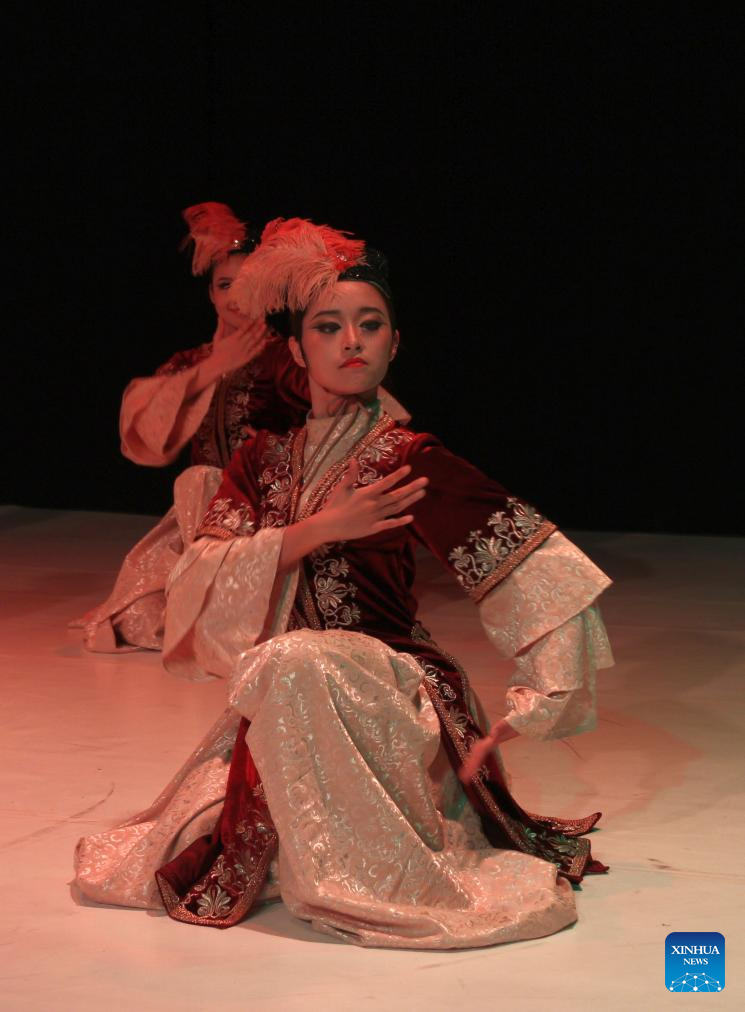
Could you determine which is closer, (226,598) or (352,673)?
(352,673)

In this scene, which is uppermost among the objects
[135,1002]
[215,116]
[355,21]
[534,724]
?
[355,21]

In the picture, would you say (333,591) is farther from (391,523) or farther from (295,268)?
(295,268)

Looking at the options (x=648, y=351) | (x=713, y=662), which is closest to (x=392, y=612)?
(x=713, y=662)

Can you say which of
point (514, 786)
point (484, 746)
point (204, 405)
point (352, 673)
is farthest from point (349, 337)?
point (204, 405)

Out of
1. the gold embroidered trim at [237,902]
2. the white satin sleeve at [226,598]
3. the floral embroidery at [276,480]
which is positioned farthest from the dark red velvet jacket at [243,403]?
the gold embroidered trim at [237,902]

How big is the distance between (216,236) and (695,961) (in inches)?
98.7

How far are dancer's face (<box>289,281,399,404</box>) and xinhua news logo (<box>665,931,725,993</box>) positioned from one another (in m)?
0.93

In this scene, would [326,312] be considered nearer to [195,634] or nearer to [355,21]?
[195,634]

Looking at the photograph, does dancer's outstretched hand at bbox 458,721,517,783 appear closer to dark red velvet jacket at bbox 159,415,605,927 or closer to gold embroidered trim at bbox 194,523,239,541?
dark red velvet jacket at bbox 159,415,605,927

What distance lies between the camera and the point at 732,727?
11.3 ft

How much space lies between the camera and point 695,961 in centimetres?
218

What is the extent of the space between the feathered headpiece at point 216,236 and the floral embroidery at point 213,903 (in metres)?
2.13

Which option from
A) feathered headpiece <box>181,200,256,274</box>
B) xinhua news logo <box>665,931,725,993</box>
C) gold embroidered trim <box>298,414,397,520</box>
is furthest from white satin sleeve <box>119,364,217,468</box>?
xinhua news logo <box>665,931,725,993</box>

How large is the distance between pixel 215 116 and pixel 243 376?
2032mm
